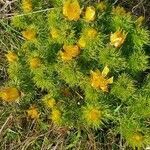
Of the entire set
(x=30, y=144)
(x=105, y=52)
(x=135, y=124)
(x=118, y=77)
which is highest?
(x=105, y=52)

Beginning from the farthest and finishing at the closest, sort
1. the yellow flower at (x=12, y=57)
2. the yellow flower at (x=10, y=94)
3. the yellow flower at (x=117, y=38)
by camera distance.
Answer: the yellow flower at (x=12, y=57), the yellow flower at (x=10, y=94), the yellow flower at (x=117, y=38)

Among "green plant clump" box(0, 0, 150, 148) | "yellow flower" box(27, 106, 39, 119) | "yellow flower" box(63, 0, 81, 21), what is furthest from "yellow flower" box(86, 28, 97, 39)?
"yellow flower" box(27, 106, 39, 119)

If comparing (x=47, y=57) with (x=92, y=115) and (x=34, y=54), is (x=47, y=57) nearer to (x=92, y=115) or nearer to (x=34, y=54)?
(x=34, y=54)

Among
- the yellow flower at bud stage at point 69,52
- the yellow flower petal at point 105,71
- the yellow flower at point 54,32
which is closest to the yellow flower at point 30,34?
the yellow flower at point 54,32

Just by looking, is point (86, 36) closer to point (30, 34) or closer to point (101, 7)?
point (101, 7)

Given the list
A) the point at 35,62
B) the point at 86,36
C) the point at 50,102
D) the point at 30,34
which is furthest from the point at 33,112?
the point at 86,36

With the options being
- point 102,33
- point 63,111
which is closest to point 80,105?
point 63,111

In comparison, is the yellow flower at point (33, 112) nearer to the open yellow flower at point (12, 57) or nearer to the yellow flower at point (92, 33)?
the open yellow flower at point (12, 57)
